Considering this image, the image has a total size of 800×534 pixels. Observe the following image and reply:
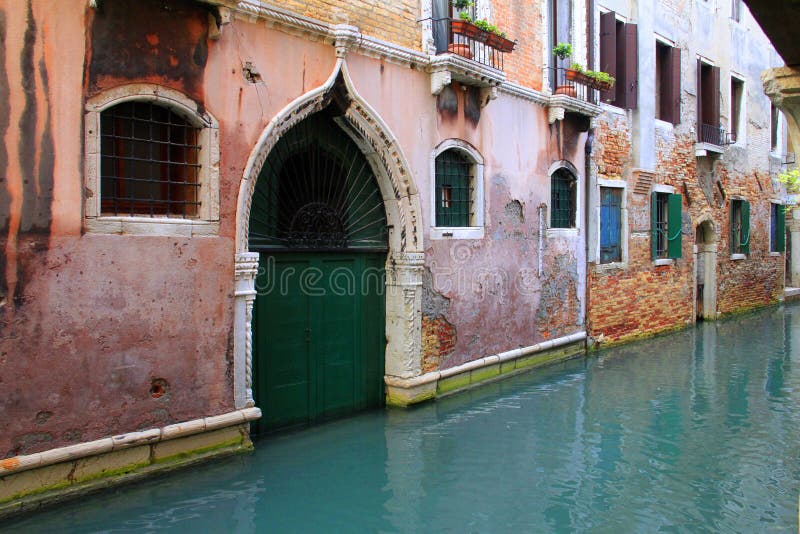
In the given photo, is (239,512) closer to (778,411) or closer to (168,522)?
(168,522)

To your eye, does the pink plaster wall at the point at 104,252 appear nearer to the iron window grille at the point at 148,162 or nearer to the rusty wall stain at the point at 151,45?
the rusty wall stain at the point at 151,45

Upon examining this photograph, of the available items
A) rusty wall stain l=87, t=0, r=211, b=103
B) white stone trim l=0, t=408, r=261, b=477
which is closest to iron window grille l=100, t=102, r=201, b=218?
rusty wall stain l=87, t=0, r=211, b=103

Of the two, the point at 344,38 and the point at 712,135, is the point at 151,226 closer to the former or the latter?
the point at 344,38

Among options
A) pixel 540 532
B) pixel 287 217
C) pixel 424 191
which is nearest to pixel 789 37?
pixel 540 532

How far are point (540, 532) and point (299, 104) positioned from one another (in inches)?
151

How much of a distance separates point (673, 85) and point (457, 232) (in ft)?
22.5

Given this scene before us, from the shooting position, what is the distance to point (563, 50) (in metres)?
9.42

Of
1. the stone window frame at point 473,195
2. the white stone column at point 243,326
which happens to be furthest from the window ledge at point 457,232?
the white stone column at point 243,326

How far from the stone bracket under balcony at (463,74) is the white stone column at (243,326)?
2.97 m

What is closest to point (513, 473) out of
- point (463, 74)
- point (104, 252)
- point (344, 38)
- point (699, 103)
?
point (104, 252)

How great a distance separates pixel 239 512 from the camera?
183 inches

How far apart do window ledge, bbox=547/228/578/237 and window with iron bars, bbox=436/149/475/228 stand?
1.82 meters

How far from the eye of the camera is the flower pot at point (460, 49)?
7.70m

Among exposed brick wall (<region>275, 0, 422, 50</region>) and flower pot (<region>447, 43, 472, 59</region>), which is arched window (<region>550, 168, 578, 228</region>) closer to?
flower pot (<region>447, 43, 472, 59</region>)
